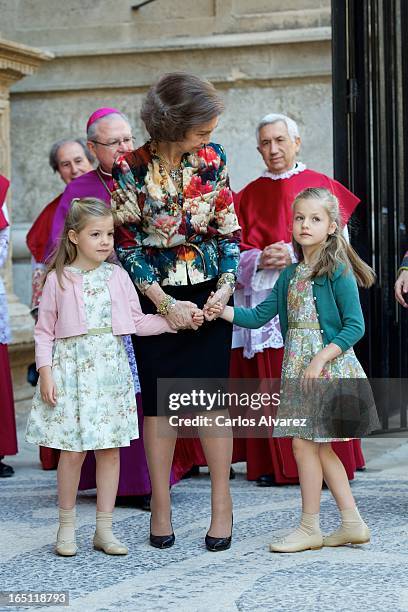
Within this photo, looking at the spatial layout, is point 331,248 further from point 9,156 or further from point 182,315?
point 9,156

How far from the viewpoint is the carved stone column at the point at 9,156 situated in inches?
300

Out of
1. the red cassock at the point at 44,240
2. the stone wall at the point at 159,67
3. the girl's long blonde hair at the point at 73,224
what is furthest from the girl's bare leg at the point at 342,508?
the stone wall at the point at 159,67

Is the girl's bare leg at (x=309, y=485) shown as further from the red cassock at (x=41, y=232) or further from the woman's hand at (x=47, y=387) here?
the red cassock at (x=41, y=232)

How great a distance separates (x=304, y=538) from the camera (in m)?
4.29

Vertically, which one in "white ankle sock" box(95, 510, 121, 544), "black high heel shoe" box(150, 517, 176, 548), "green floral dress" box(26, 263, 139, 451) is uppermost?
"green floral dress" box(26, 263, 139, 451)

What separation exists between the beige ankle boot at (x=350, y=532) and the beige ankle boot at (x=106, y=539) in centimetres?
72

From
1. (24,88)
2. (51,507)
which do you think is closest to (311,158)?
(24,88)

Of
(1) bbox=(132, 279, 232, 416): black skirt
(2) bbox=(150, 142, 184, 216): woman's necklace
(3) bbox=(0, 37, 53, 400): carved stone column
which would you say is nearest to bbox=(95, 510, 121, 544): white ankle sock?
(1) bbox=(132, 279, 232, 416): black skirt

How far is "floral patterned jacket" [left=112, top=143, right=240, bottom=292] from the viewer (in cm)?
435

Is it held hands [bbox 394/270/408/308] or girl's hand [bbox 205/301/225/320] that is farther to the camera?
held hands [bbox 394/270/408/308]

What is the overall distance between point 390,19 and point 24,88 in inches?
134

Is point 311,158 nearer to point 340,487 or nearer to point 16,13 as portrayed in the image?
point 16,13

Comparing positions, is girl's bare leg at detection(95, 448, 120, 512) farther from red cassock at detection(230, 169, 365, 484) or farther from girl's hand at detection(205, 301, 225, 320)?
red cassock at detection(230, 169, 365, 484)

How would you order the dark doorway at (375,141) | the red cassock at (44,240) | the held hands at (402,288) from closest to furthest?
the held hands at (402,288)
the red cassock at (44,240)
the dark doorway at (375,141)
